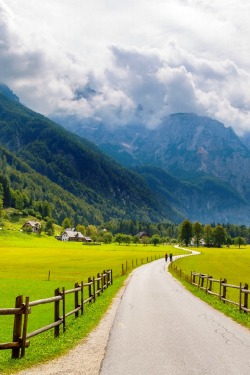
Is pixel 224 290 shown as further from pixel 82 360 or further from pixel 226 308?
pixel 82 360

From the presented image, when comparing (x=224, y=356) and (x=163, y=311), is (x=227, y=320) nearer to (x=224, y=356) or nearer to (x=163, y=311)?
(x=163, y=311)

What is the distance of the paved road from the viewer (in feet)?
46.6

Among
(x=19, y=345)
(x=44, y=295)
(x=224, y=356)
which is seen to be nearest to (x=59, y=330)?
(x=19, y=345)

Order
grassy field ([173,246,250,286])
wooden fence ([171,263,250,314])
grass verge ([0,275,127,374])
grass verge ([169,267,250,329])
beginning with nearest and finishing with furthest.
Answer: grass verge ([0,275,127,374]) < grass verge ([169,267,250,329]) < wooden fence ([171,263,250,314]) < grassy field ([173,246,250,286])

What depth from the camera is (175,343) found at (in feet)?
59.6

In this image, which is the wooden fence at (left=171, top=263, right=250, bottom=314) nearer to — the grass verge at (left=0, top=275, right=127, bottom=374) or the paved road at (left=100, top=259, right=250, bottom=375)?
the paved road at (left=100, top=259, right=250, bottom=375)

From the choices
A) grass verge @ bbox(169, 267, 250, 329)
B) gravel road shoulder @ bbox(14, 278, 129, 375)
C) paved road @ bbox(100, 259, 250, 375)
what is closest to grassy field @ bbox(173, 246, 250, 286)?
grass verge @ bbox(169, 267, 250, 329)

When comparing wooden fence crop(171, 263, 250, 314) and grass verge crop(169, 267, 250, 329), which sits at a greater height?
wooden fence crop(171, 263, 250, 314)

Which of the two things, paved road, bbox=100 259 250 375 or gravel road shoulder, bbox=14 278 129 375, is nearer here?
paved road, bbox=100 259 250 375

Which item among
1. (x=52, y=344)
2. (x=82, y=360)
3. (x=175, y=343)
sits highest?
(x=175, y=343)

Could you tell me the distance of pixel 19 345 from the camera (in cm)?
1605

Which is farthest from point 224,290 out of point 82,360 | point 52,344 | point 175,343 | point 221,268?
point 221,268

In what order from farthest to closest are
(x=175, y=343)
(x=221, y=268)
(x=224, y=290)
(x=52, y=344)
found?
(x=221, y=268) → (x=224, y=290) → (x=52, y=344) → (x=175, y=343)

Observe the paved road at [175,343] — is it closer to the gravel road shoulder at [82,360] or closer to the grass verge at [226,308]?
the gravel road shoulder at [82,360]
